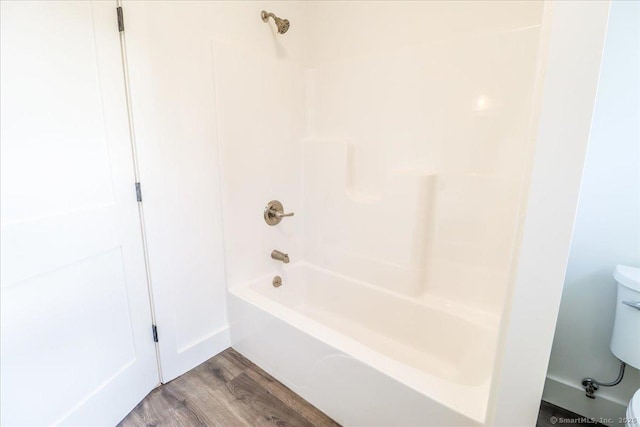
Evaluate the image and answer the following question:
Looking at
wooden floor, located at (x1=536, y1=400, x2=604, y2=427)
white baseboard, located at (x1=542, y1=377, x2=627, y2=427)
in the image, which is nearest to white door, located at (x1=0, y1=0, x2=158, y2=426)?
wooden floor, located at (x1=536, y1=400, x2=604, y2=427)

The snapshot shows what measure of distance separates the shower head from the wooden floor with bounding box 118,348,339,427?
82.6 inches

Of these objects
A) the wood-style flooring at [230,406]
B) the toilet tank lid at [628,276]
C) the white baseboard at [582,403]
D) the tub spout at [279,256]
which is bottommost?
the wood-style flooring at [230,406]

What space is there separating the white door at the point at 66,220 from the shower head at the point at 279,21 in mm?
844

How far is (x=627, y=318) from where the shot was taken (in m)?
1.26

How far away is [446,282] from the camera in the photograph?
1.76 meters

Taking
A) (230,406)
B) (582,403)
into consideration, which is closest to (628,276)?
(582,403)

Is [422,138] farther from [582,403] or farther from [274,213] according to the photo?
[582,403]

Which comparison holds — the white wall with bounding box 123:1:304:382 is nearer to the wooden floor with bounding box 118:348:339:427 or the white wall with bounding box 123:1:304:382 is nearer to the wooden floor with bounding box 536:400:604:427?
the wooden floor with bounding box 118:348:339:427

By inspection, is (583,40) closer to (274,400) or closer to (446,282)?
(446,282)

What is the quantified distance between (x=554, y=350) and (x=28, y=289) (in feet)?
7.77

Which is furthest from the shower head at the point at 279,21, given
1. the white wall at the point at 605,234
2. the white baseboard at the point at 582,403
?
the white baseboard at the point at 582,403

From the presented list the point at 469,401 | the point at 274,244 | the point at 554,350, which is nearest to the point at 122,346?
the point at 274,244

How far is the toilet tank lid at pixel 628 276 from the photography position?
122cm

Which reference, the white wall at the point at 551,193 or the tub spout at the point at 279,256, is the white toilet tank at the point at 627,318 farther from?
the tub spout at the point at 279,256
